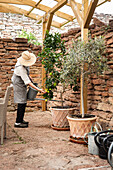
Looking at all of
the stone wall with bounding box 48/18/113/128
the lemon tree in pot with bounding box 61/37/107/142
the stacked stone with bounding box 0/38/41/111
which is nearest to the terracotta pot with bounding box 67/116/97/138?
the lemon tree in pot with bounding box 61/37/107/142

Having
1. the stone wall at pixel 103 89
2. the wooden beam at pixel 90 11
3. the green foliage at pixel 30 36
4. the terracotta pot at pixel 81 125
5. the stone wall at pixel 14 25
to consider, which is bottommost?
the terracotta pot at pixel 81 125

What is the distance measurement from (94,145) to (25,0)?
488 centimetres

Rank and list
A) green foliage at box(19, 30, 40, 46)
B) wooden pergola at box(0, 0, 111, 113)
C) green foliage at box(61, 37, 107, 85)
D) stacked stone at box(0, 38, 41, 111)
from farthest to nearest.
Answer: green foliage at box(19, 30, 40, 46) → stacked stone at box(0, 38, 41, 111) → wooden pergola at box(0, 0, 111, 113) → green foliage at box(61, 37, 107, 85)

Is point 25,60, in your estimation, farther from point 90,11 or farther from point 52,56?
point 90,11

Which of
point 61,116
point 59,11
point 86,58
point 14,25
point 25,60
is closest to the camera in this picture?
point 86,58

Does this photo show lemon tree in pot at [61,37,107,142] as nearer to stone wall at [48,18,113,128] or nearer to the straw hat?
stone wall at [48,18,113,128]

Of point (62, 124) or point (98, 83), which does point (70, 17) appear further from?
point (62, 124)

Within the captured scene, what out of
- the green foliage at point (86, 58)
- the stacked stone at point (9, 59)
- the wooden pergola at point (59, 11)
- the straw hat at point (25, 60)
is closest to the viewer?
the green foliage at point (86, 58)

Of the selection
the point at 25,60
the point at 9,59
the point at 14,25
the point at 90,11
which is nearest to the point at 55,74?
the point at 25,60

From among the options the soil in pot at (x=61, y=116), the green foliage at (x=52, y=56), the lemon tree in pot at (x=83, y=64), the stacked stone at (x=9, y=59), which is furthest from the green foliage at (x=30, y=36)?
the lemon tree in pot at (x=83, y=64)

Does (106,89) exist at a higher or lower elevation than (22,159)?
higher

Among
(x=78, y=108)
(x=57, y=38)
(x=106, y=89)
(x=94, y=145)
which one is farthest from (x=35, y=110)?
(x=94, y=145)

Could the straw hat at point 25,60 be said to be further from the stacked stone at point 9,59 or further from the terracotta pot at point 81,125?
the stacked stone at point 9,59

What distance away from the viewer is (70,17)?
678 centimetres
